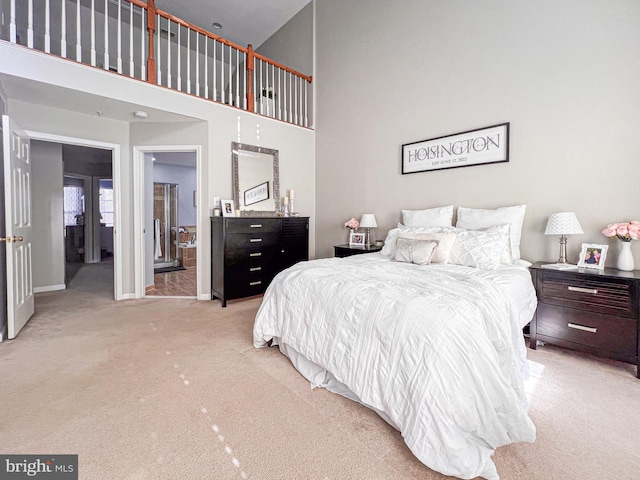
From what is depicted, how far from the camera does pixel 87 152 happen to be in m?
6.46

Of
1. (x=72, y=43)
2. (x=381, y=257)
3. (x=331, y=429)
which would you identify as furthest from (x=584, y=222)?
(x=72, y=43)

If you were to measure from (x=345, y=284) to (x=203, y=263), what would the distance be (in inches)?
109

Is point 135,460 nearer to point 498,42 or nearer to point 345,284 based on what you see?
point 345,284

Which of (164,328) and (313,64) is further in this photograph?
(313,64)

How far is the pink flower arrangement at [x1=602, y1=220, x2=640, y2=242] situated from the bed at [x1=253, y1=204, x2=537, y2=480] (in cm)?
69

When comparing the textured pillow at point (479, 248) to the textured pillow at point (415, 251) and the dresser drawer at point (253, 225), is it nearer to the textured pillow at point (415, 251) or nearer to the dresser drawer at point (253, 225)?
the textured pillow at point (415, 251)

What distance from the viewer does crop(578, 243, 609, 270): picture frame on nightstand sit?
240 cm

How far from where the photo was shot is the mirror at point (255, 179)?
424 centimetres

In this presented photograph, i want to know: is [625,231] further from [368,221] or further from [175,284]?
[175,284]

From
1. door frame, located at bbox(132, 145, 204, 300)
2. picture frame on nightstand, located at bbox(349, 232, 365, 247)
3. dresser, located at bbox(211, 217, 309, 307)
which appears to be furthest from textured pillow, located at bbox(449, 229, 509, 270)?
door frame, located at bbox(132, 145, 204, 300)

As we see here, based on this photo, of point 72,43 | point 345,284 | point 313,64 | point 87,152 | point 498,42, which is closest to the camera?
point 345,284

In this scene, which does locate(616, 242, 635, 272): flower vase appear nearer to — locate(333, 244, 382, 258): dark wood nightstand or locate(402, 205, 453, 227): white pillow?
locate(402, 205, 453, 227): white pillow

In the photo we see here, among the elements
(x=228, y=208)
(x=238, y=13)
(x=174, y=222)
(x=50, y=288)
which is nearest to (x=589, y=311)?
(x=228, y=208)

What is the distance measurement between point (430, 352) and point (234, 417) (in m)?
1.10
